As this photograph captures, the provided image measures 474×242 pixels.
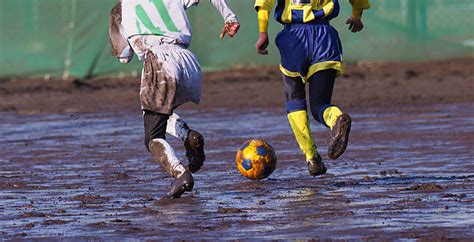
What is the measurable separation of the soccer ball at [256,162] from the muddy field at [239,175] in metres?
0.09

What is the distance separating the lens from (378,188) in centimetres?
875

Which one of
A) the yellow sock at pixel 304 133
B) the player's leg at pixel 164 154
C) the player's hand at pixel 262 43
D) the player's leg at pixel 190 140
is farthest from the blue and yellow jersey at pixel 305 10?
the player's leg at pixel 164 154

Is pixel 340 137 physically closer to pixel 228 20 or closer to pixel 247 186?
pixel 247 186

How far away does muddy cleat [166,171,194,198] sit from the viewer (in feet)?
26.9

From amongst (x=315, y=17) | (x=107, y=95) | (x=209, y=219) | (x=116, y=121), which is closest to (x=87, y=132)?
(x=116, y=121)

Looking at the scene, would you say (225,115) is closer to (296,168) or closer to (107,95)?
(107,95)

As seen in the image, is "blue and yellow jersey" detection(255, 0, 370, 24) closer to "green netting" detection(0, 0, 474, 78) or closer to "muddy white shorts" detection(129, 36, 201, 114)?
"muddy white shorts" detection(129, 36, 201, 114)

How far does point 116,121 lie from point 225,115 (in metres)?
1.31

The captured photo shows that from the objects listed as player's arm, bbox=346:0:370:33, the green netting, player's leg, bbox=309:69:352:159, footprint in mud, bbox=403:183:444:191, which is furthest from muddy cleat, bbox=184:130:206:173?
the green netting

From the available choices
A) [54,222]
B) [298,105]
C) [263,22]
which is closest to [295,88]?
Result: [298,105]

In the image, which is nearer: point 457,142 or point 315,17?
point 315,17

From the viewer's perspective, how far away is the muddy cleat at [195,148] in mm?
8727

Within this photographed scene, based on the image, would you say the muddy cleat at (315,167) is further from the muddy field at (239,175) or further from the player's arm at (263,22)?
the player's arm at (263,22)

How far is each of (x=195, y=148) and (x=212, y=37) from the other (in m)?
12.5
